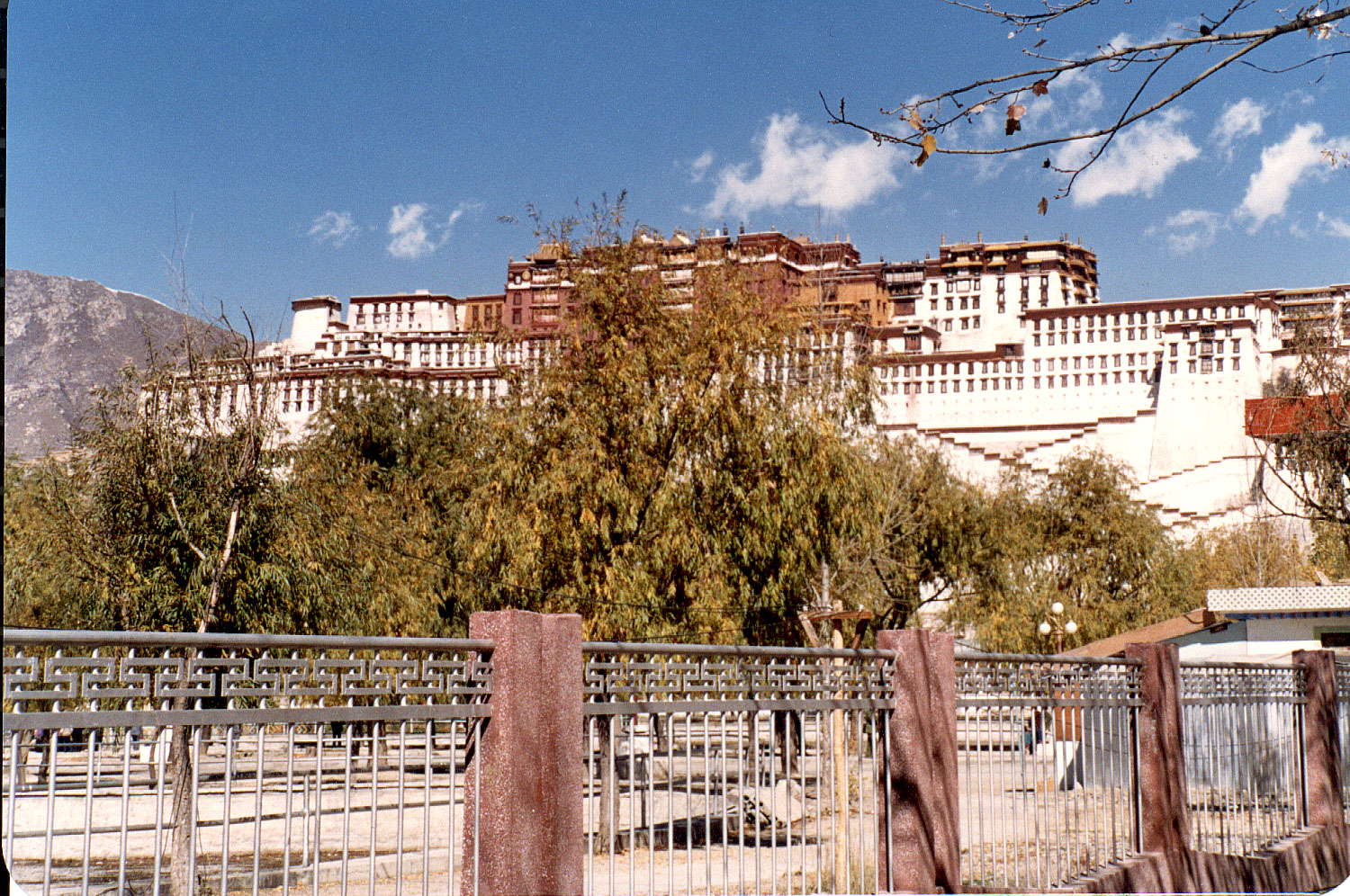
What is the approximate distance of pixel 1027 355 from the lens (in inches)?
2842

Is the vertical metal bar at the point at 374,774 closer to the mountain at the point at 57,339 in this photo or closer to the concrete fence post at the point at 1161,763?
the concrete fence post at the point at 1161,763

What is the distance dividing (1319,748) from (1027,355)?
6660 cm

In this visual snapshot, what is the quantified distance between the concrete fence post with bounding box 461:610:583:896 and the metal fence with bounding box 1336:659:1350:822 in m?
6.62

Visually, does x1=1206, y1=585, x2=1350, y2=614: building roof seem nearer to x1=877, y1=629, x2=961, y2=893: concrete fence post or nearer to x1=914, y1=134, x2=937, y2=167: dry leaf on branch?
x1=877, y1=629, x2=961, y2=893: concrete fence post

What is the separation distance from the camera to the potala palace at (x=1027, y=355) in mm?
60500

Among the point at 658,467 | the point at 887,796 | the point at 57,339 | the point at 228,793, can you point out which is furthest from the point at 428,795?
the point at 57,339

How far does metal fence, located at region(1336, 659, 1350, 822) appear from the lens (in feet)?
27.6

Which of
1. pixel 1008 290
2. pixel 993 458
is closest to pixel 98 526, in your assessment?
pixel 993 458

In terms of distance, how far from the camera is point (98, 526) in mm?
10688

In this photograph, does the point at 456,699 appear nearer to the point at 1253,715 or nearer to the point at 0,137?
the point at 0,137

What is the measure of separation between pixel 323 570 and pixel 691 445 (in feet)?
12.5

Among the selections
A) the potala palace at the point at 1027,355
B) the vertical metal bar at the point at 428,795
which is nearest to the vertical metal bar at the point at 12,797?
the vertical metal bar at the point at 428,795

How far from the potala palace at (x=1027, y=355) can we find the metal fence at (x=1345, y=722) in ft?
143

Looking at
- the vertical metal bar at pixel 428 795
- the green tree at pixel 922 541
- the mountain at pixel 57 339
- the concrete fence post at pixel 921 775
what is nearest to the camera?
the vertical metal bar at pixel 428 795
